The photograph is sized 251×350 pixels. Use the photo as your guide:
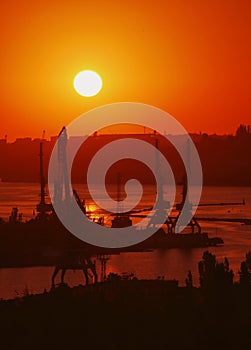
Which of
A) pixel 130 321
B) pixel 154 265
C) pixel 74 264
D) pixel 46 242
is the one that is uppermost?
pixel 46 242

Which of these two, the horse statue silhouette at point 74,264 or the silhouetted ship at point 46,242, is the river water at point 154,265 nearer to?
the horse statue silhouette at point 74,264

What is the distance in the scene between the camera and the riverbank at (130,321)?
263 inches

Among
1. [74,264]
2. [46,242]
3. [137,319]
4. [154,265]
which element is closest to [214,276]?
[137,319]

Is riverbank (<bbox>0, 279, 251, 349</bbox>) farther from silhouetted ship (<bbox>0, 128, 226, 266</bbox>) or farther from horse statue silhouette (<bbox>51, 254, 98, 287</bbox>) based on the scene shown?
silhouetted ship (<bbox>0, 128, 226, 266</bbox>)

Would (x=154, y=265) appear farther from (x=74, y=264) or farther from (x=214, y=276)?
(x=214, y=276)

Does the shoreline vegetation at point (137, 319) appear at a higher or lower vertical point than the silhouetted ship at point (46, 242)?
lower

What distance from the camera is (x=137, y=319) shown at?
709cm

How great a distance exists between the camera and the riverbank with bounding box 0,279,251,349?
6680mm

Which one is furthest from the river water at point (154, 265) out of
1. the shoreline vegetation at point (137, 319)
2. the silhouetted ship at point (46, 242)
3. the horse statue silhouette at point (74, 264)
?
the shoreline vegetation at point (137, 319)

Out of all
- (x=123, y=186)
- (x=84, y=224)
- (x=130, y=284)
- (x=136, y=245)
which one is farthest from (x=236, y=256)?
(x=123, y=186)

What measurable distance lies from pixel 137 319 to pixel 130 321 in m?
0.08

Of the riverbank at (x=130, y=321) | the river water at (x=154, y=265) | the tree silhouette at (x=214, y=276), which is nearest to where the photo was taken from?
the riverbank at (x=130, y=321)

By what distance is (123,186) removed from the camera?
2795 inches

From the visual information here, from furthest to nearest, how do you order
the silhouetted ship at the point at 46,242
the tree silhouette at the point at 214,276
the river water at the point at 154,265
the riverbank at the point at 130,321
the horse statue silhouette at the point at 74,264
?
the silhouetted ship at the point at 46,242 → the river water at the point at 154,265 → the horse statue silhouette at the point at 74,264 → the tree silhouette at the point at 214,276 → the riverbank at the point at 130,321
